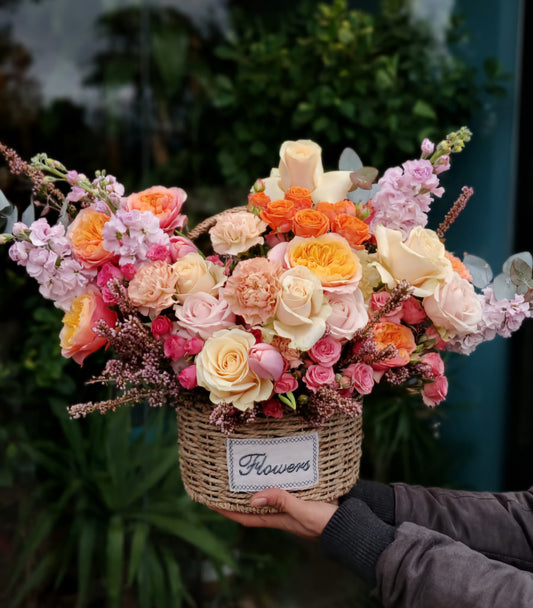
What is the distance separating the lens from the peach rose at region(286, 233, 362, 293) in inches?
39.7

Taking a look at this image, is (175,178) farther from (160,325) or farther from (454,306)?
(454,306)

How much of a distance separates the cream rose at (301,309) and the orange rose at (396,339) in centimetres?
12

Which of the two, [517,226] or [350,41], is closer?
[350,41]

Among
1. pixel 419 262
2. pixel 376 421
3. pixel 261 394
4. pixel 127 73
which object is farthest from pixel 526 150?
pixel 261 394

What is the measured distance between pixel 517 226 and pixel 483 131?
400mm

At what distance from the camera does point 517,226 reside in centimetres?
261

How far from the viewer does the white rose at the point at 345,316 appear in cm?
101

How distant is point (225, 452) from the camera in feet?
3.65

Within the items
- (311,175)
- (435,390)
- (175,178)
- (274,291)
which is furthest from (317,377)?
(175,178)

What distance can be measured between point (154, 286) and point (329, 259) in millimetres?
274

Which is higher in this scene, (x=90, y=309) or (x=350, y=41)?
(x=350, y=41)

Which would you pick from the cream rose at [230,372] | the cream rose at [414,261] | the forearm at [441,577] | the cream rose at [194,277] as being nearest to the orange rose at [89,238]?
the cream rose at [194,277]

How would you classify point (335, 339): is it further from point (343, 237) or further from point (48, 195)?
point (48, 195)

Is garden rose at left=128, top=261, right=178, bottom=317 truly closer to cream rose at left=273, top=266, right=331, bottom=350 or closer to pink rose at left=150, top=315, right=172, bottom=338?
pink rose at left=150, top=315, right=172, bottom=338
